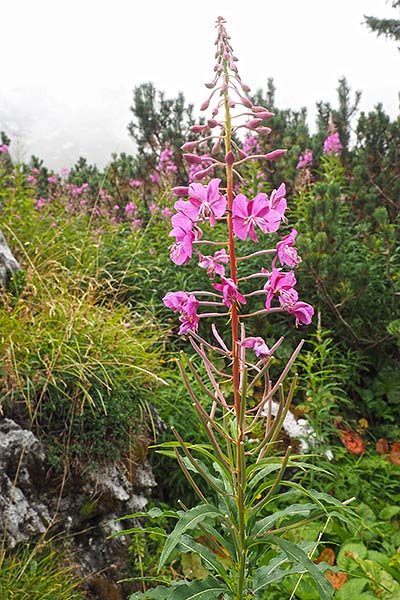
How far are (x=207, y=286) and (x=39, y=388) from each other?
2.07 meters

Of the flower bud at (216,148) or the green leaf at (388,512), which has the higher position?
the flower bud at (216,148)

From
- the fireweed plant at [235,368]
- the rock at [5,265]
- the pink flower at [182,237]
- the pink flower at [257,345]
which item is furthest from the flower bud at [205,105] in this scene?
the rock at [5,265]

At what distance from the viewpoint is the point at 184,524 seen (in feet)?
3.85

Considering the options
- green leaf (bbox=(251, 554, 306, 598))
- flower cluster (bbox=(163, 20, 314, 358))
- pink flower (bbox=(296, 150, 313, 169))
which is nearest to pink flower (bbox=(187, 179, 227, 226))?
flower cluster (bbox=(163, 20, 314, 358))

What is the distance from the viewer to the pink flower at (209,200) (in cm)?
125

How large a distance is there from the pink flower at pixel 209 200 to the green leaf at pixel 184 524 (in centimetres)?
71

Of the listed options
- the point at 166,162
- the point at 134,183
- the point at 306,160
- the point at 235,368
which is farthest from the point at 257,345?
the point at 134,183

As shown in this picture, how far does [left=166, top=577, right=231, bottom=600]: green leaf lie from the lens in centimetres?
132

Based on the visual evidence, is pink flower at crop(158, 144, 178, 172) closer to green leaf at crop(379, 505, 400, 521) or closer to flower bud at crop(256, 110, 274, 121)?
green leaf at crop(379, 505, 400, 521)

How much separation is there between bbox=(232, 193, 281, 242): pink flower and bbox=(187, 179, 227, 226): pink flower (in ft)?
0.13

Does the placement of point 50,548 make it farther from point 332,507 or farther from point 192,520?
point 332,507

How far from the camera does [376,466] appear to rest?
3258mm

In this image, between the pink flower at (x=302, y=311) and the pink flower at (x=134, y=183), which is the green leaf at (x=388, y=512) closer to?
the pink flower at (x=302, y=311)

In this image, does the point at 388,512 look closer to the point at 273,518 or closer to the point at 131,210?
the point at 273,518
